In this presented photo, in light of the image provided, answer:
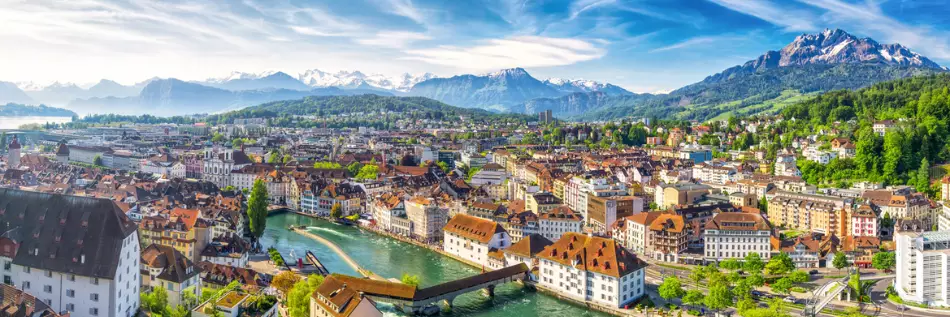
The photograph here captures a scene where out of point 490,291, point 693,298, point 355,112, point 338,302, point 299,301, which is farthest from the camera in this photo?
point 355,112

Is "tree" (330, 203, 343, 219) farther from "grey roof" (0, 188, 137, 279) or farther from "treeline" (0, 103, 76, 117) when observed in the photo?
"treeline" (0, 103, 76, 117)

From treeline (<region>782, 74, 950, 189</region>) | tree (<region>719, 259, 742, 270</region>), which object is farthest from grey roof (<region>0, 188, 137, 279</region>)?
treeline (<region>782, 74, 950, 189</region>)

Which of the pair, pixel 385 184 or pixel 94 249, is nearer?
pixel 94 249

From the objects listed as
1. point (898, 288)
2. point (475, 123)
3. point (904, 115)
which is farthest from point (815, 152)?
point (475, 123)

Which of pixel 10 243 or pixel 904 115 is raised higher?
pixel 904 115

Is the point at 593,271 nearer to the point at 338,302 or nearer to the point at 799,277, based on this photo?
the point at 799,277


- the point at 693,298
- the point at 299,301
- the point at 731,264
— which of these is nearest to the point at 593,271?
the point at 693,298

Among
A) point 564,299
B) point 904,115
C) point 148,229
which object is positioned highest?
point 904,115

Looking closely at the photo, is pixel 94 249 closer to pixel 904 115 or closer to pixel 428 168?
pixel 428 168
